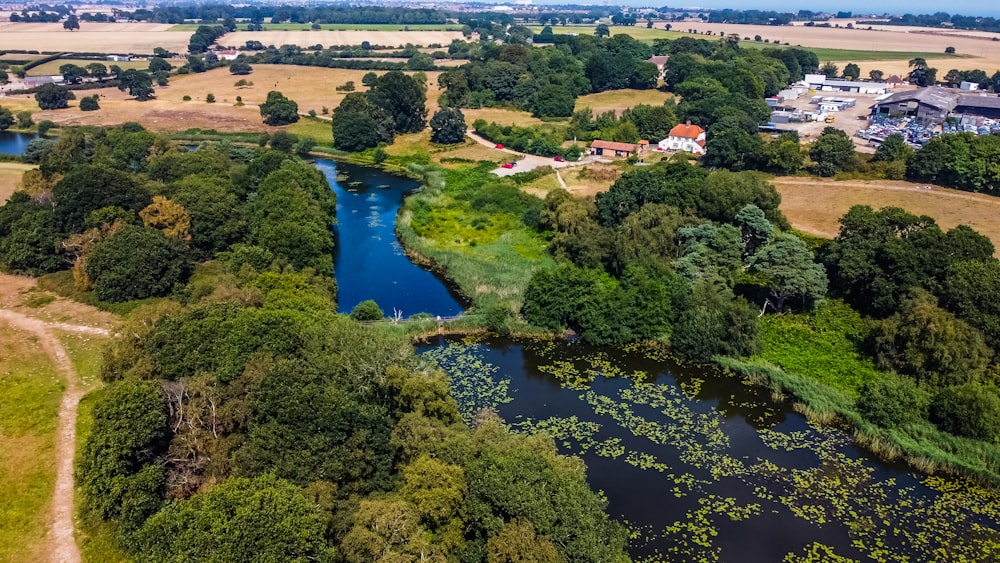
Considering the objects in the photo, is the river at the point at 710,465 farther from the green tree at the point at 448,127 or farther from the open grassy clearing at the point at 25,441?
the green tree at the point at 448,127

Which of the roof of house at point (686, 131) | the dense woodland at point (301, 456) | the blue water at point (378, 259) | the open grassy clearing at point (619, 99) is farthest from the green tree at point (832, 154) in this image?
the dense woodland at point (301, 456)

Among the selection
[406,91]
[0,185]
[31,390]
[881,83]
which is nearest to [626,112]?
[406,91]

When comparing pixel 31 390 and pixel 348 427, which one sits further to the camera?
pixel 31 390

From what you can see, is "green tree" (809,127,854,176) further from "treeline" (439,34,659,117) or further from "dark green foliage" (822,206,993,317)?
"treeline" (439,34,659,117)

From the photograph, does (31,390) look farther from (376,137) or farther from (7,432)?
(376,137)

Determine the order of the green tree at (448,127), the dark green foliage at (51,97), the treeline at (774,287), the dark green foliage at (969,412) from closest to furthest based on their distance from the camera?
the dark green foliage at (969,412) < the treeline at (774,287) < the green tree at (448,127) < the dark green foliage at (51,97)

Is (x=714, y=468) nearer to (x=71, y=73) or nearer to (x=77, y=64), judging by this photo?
(x=71, y=73)

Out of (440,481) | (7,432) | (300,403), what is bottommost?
(7,432)

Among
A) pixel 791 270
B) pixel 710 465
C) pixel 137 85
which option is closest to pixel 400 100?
pixel 137 85
